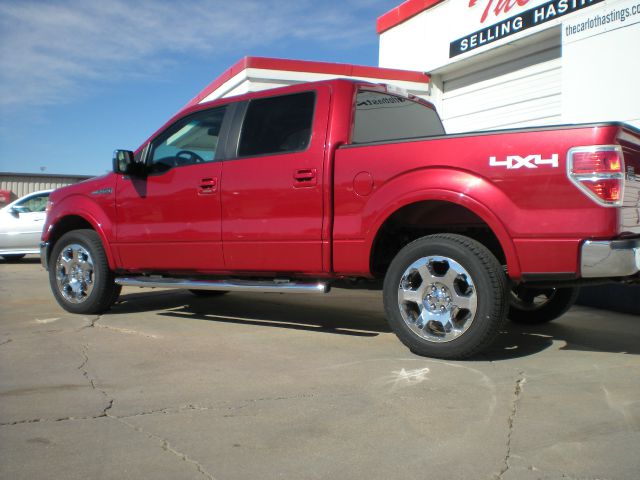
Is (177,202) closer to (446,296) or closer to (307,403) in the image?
Result: (446,296)

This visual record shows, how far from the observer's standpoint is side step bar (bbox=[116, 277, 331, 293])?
16.5ft

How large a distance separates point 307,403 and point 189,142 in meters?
3.33

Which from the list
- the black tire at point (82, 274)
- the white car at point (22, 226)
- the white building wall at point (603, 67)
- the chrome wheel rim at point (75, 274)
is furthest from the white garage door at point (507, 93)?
the white car at point (22, 226)

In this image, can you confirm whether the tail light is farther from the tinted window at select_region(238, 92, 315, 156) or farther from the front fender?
the front fender

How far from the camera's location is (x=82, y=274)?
6543 millimetres

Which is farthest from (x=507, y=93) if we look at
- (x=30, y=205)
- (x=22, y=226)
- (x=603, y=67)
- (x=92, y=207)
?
(x=22, y=226)

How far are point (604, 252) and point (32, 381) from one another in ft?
11.7

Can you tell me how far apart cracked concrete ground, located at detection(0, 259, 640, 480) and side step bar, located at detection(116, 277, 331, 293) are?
404 millimetres

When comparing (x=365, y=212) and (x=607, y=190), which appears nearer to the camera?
(x=607, y=190)

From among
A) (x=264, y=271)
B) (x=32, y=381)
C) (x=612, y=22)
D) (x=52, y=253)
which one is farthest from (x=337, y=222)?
(x=612, y=22)

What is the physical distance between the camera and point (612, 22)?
7918 mm

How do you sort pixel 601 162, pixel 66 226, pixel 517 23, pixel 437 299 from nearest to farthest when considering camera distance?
pixel 601 162 → pixel 437 299 → pixel 66 226 → pixel 517 23

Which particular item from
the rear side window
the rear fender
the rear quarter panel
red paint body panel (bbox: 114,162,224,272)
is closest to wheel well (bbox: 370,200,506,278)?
the rear fender

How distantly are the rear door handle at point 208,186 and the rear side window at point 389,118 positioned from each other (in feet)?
4.19
